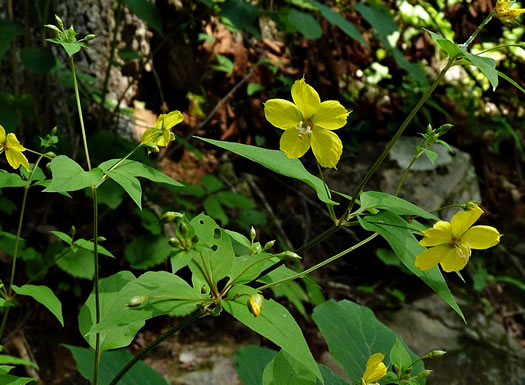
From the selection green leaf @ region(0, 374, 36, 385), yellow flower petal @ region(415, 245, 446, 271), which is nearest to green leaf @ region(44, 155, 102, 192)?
green leaf @ region(0, 374, 36, 385)

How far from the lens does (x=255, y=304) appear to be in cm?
78

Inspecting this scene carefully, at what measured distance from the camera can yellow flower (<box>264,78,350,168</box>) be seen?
982mm

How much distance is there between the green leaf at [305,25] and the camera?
261 centimetres

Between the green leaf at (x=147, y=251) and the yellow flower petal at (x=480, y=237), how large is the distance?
80.1 inches

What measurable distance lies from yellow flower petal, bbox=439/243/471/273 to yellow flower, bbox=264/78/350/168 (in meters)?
0.29

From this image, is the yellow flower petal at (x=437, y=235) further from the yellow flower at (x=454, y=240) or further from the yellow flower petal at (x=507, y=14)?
the yellow flower petal at (x=507, y=14)

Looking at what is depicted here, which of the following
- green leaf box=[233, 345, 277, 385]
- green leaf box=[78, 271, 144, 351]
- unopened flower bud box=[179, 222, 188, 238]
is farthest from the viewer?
green leaf box=[233, 345, 277, 385]

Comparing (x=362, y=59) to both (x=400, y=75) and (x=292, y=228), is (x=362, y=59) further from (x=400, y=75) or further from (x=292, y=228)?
(x=292, y=228)

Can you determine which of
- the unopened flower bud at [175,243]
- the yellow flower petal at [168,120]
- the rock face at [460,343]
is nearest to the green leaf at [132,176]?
the yellow flower petal at [168,120]

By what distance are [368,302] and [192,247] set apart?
292cm

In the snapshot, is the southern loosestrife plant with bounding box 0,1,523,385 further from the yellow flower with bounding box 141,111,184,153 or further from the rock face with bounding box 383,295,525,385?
the rock face with bounding box 383,295,525,385

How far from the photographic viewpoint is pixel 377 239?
154 inches

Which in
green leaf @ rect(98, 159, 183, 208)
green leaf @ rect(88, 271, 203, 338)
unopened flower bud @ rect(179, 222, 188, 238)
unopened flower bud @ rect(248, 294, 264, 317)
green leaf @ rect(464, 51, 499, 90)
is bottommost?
green leaf @ rect(88, 271, 203, 338)

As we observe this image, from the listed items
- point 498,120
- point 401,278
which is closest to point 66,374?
point 401,278
